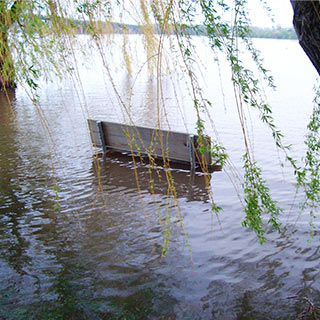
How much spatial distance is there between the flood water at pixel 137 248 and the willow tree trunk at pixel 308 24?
2.02 ft

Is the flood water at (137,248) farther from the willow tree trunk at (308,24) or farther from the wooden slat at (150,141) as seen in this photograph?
the willow tree trunk at (308,24)

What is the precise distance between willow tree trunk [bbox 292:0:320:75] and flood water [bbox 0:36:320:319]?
62 cm

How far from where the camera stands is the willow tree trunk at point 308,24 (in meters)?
2.06

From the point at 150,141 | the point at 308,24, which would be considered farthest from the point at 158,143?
the point at 308,24

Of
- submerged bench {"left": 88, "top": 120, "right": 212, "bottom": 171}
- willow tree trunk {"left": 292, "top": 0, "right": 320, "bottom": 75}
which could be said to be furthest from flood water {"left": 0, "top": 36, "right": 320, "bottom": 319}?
willow tree trunk {"left": 292, "top": 0, "right": 320, "bottom": 75}

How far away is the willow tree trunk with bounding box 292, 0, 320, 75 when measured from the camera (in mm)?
2062

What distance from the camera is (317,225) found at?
4.69 metres

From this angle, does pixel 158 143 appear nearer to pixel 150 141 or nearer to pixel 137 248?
pixel 150 141

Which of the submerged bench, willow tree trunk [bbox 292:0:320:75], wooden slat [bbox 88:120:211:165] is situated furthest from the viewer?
wooden slat [bbox 88:120:211:165]

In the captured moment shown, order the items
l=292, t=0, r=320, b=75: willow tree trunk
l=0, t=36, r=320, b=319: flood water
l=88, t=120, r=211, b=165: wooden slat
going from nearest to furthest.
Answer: l=292, t=0, r=320, b=75: willow tree trunk
l=0, t=36, r=320, b=319: flood water
l=88, t=120, r=211, b=165: wooden slat

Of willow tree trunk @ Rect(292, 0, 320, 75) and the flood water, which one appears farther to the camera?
the flood water

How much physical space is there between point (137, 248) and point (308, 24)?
3.12 meters

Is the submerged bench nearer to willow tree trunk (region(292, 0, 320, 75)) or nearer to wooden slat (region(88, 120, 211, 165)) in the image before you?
wooden slat (region(88, 120, 211, 165))

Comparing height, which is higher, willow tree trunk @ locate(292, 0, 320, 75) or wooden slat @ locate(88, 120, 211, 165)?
willow tree trunk @ locate(292, 0, 320, 75)
